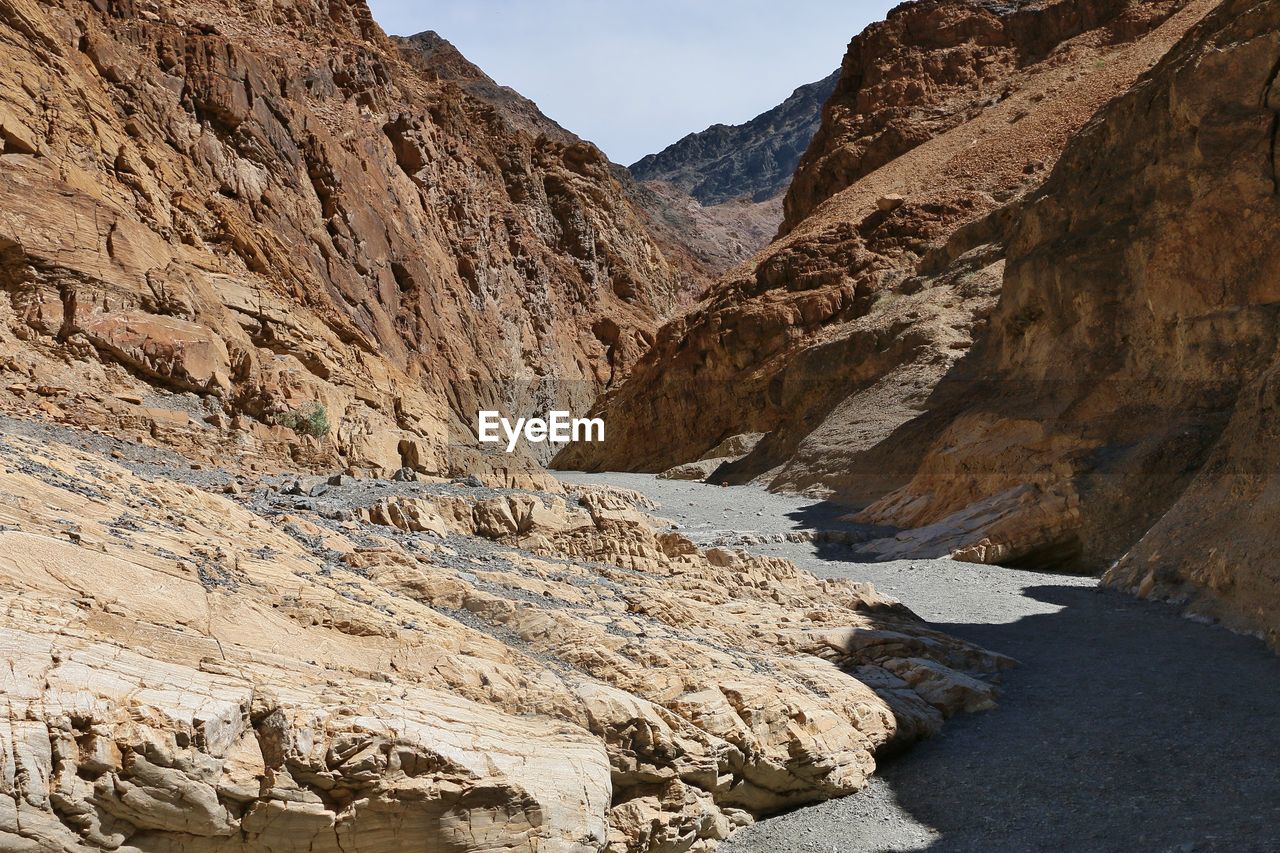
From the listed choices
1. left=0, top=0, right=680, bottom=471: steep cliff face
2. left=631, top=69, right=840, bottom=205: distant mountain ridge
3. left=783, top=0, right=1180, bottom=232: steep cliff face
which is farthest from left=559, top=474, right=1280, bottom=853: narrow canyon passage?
left=631, top=69, right=840, bottom=205: distant mountain ridge

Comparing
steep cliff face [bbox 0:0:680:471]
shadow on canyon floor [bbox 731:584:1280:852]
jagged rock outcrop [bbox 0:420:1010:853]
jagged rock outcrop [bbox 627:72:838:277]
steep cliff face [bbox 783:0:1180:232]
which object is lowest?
shadow on canyon floor [bbox 731:584:1280:852]

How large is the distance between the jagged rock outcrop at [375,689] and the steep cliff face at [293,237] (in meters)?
7.48

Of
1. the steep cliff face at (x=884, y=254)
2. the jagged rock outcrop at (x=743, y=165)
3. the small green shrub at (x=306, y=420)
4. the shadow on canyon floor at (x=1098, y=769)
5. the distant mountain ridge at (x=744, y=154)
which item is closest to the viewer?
the shadow on canyon floor at (x=1098, y=769)

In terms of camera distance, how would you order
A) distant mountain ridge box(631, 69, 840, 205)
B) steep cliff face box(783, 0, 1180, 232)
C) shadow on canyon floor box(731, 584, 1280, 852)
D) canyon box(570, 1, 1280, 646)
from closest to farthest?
shadow on canyon floor box(731, 584, 1280, 852) → canyon box(570, 1, 1280, 646) → steep cliff face box(783, 0, 1180, 232) → distant mountain ridge box(631, 69, 840, 205)

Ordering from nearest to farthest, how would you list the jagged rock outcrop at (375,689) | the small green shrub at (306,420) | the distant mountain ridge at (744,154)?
the jagged rock outcrop at (375,689) → the small green shrub at (306,420) → the distant mountain ridge at (744,154)

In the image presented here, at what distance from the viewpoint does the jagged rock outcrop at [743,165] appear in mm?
124000

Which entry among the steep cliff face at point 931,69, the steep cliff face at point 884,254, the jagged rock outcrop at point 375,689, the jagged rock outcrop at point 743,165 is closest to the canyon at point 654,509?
the jagged rock outcrop at point 375,689

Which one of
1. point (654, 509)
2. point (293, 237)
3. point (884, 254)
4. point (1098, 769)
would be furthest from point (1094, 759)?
point (884, 254)

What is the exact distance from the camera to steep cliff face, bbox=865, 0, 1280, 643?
12.2 metres

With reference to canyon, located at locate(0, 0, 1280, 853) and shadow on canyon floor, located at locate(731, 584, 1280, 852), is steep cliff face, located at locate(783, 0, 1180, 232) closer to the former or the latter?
canyon, located at locate(0, 0, 1280, 853)

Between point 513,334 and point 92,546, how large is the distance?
47893mm

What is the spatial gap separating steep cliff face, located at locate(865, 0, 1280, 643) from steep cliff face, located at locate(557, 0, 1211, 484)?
16.9 feet

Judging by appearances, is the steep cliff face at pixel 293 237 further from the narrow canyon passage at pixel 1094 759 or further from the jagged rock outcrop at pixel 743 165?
the jagged rock outcrop at pixel 743 165

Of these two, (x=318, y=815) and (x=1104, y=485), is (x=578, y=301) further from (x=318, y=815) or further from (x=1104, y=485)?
(x=318, y=815)
